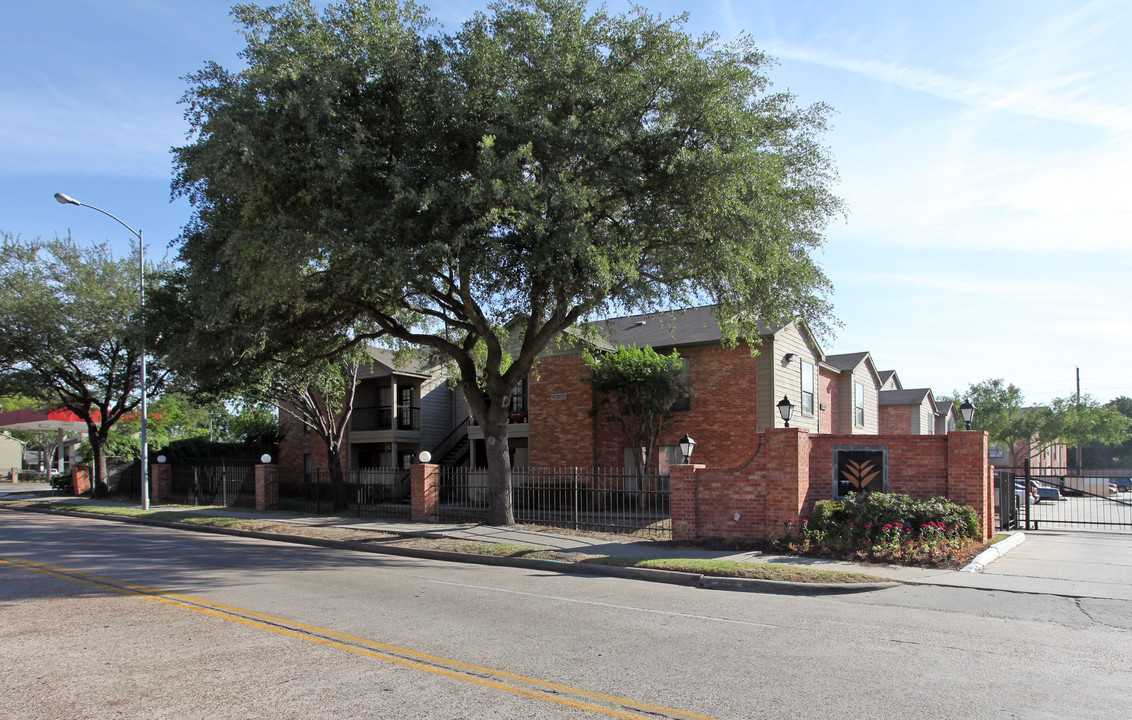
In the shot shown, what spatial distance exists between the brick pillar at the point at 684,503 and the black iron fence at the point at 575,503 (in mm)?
1019

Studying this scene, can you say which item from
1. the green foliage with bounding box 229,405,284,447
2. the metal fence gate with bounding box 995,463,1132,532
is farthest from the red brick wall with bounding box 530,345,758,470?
the green foliage with bounding box 229,405,284,447

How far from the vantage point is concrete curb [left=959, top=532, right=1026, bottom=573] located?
12.2 metres

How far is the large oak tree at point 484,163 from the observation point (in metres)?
13.4

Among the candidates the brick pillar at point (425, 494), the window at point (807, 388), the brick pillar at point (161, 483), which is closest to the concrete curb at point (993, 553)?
the window at point (807, 388)

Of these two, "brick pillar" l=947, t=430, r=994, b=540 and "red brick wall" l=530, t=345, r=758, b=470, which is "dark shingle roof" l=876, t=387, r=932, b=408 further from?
"brick pillar" l=947, t=430, r=994, b=540

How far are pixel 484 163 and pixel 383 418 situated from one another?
2364cm

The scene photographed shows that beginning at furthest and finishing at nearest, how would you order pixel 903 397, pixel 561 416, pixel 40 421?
pixel 40 421 < pixel 903 397 < pixel 561 416

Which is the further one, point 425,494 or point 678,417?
point 678,417

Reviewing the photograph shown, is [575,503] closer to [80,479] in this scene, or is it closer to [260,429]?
[260,429]

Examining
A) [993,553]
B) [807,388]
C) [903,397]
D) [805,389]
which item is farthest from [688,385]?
[903,397]

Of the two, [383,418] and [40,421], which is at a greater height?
[383,418]

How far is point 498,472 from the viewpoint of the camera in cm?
1864

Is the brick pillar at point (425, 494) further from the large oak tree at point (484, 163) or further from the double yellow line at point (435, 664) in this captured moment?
the double yellow line at point (435, 664)

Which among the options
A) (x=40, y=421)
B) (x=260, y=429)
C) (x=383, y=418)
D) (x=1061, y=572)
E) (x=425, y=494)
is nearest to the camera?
(x=1061, y=572)
